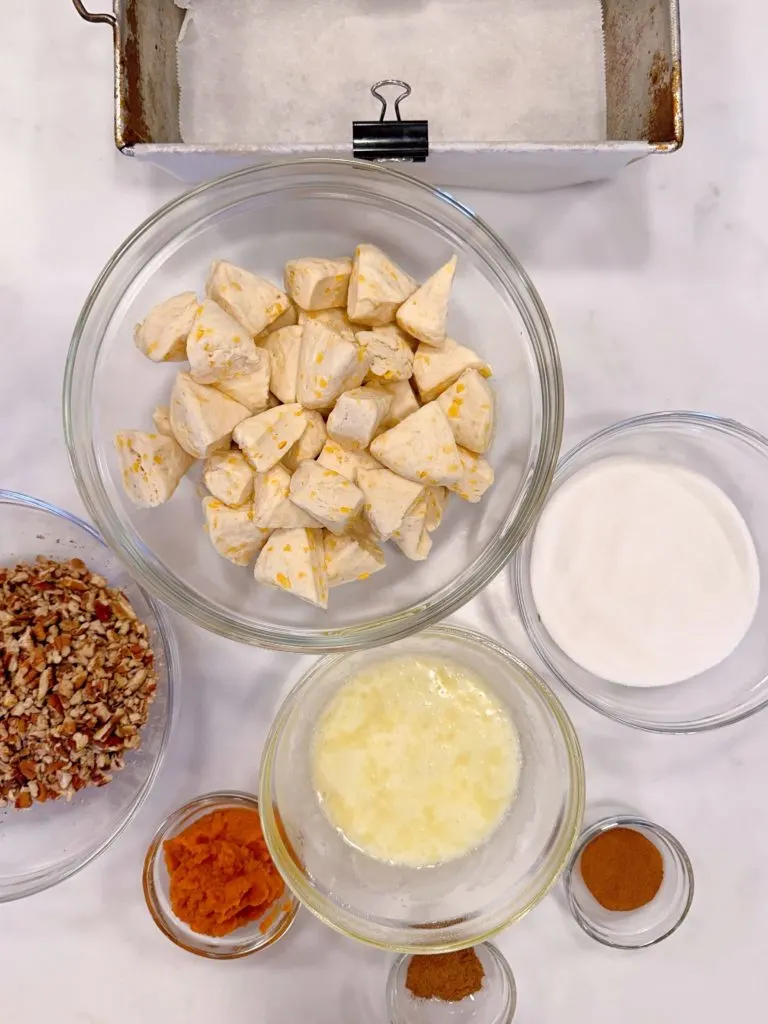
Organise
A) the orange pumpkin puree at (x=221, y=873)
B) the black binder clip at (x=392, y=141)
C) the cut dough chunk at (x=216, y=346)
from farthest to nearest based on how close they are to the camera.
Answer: the orange pumpkin puree at (x=221, y=873) < the black binder clip at (x=392, y=141) < the cut dough chunk at (x=216, y=346)

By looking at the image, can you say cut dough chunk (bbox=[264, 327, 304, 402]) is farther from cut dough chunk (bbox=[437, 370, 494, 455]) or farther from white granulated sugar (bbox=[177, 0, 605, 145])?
white granulated sugar (bbox=[177, 0, 605, 145])

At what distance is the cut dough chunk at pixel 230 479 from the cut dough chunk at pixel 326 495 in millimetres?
73

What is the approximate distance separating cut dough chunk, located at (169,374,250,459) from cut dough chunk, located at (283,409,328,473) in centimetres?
8

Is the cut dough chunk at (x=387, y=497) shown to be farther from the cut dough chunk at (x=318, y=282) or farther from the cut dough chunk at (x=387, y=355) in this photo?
the cut dough chunk at (x=318, y=282)

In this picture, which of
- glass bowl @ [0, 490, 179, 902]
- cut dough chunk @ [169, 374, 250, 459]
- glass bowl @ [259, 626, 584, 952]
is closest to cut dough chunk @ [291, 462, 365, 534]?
cut dough chunk @ [169, 374, 250, 459]

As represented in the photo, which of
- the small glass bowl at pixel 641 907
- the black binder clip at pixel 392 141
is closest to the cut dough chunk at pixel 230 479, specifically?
the black binder clip at pixel 392 141

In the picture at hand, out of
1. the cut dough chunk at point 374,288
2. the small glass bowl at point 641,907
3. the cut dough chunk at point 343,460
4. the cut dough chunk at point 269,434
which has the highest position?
the cut dough chunk at point 374,288

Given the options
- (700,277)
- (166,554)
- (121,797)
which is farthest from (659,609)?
(121,797)

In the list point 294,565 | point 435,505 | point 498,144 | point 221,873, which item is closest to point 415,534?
point 435,505

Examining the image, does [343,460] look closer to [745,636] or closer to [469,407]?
[469,407]

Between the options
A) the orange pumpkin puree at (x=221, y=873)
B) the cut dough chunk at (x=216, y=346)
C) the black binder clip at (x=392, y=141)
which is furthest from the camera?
the orange pumpkin puree at (x=221, y=873)

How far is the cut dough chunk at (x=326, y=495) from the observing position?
102cm

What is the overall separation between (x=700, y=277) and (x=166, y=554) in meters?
0.98

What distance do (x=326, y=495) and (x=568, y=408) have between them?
1.76 ft
